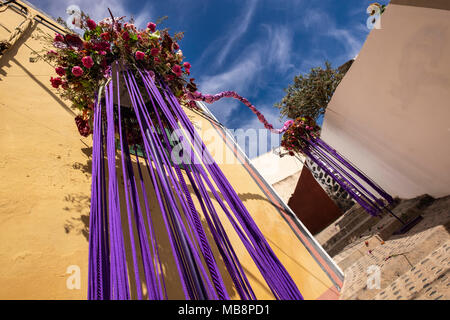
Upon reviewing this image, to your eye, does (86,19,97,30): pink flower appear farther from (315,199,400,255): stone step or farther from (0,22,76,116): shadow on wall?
(315,199,400,255): stone step

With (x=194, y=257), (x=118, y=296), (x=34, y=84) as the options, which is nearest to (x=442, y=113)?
(x=194, y=257)

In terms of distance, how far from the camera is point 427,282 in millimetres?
1579

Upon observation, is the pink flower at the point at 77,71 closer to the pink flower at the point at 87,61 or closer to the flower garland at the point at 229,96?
the pink flower at the point at 87,61

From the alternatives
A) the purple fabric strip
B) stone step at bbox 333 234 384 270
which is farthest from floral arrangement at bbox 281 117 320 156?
the purple fabric strip

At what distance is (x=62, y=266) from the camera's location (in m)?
1.63

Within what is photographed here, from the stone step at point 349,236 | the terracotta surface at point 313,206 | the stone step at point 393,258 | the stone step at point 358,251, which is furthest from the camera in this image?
the terracotta surface at point 313,206

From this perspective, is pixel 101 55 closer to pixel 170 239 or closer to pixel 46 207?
pixel 46 207

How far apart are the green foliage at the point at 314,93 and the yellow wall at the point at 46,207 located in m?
5.06

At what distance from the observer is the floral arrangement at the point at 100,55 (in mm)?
2035

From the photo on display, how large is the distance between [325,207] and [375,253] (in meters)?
4.30

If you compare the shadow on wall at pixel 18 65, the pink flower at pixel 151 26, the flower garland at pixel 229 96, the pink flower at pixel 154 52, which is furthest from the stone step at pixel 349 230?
the shadow on wall at pixel 18 65

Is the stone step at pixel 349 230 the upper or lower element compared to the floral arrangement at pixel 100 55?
lower

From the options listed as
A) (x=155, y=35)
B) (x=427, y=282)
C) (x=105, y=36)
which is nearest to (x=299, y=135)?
(x=427, y=282)
